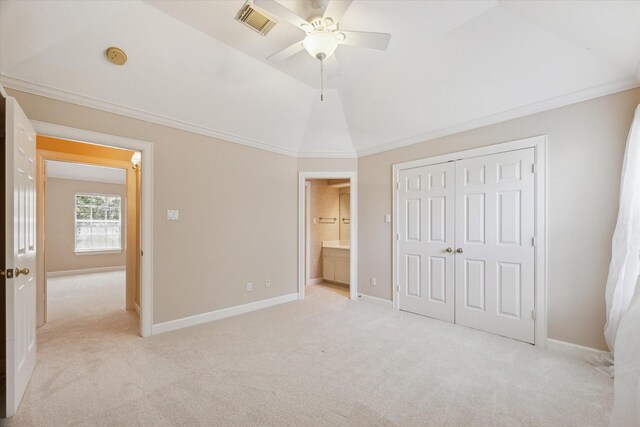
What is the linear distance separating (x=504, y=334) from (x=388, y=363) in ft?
5.14

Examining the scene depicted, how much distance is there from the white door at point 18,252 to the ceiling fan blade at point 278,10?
5.86 feet

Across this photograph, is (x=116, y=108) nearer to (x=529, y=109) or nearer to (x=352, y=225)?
(x=352, y=225)

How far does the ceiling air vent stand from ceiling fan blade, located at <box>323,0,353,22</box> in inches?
24.1

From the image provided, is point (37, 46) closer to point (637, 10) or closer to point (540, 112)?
point (637, 10)

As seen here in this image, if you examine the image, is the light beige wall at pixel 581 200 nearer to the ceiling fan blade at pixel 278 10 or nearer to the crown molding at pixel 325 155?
the crown molding at pixel 325 155

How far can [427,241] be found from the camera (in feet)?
12.9

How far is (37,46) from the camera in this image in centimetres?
234

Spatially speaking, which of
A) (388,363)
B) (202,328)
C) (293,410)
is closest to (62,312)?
(202,328)

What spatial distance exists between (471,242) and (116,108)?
4230 millimetres

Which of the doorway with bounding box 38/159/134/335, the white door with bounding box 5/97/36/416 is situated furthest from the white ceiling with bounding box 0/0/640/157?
the doorway with bounding box 38/159/134/335

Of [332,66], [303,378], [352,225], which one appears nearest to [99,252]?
[352,225]

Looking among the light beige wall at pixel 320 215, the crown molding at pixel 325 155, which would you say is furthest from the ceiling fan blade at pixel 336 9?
the light beige wall at pixel 320 215

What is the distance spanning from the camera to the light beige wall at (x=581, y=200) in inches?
103

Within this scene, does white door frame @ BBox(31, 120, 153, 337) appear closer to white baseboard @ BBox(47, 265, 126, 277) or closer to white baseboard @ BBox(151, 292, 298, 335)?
white baseboard @ BBox(151, 292, 298, 335)
